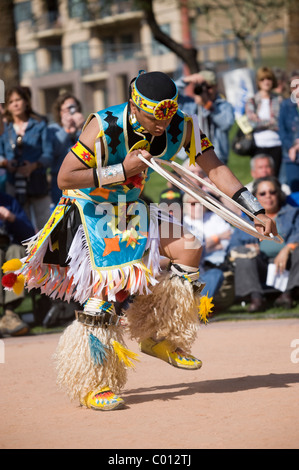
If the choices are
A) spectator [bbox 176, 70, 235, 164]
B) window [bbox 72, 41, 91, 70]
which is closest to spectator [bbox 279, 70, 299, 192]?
spectator [bbox 176, 70, 235, 164]

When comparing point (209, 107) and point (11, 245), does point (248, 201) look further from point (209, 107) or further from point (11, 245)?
point (209, 107)

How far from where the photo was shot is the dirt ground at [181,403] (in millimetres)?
3939

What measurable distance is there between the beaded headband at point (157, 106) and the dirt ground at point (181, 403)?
1731 millimetres

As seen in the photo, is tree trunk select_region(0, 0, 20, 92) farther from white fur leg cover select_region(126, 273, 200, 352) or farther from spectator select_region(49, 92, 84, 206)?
white fur leg cover select_region(126, 273, 200, 352)

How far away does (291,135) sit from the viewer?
9.77 meters

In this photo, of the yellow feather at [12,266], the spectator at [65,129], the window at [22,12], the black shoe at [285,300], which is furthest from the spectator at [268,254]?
the window at [22,12]

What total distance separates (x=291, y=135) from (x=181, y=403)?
574 cm

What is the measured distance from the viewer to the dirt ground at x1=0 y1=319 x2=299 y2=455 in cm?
394

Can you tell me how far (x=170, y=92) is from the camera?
4500mm

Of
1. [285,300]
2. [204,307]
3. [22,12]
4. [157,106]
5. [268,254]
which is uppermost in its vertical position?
[157,106]

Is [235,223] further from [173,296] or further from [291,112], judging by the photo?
[291,112]

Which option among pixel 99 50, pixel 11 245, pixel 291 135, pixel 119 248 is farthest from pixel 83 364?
pixel 99 50

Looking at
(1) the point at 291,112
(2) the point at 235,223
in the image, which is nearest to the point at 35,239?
(2) the point at 235,223

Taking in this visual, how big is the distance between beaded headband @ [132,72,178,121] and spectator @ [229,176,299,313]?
3685 mm
